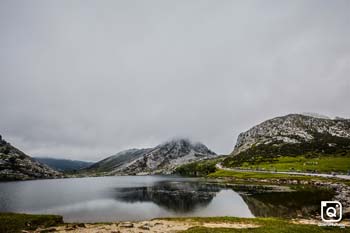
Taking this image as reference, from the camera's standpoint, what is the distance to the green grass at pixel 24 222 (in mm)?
43150

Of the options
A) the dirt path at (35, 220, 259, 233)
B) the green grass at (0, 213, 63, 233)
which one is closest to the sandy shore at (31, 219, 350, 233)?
the dirt path at (35, 220, 259, 233)

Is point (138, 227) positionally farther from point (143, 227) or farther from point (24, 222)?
point (24, 222)

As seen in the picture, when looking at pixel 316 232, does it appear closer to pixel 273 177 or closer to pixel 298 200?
pixel 298 200

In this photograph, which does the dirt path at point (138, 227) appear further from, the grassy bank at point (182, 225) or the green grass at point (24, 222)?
the green grass at point (24, 222)

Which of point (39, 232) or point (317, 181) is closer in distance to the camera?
point (39, 232)

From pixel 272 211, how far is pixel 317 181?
6369 centimetres

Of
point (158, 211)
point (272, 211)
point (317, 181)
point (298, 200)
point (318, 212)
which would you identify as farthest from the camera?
point (317, 181)

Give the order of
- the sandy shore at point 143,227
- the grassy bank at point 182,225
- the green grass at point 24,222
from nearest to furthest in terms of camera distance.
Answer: the grassy bank at point 182,225 → the sandy shore at point 143,227 → the green grass at point 24,222

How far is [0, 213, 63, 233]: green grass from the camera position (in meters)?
43.2

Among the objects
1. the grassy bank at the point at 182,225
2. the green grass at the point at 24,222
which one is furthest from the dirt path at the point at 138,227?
the green grass at the point at 24,222

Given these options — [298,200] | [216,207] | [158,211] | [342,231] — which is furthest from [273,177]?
[342,231]

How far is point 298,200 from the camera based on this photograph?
79312 millimetres

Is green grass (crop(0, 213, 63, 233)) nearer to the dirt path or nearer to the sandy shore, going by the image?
the sandy shore

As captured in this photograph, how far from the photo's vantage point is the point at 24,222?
156 ft
